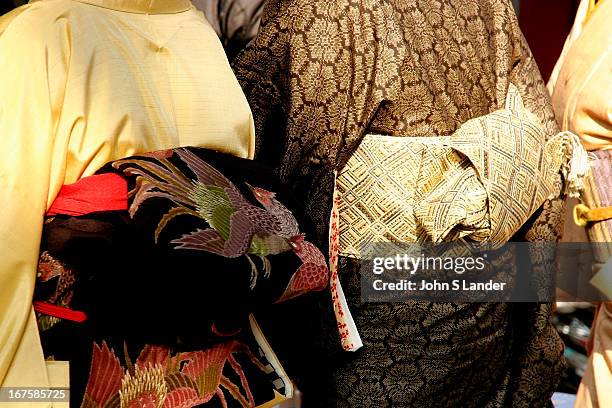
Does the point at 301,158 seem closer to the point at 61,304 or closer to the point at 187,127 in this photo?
the point at 187,127

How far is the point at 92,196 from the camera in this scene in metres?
1.59

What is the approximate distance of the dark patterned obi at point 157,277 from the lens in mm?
1565

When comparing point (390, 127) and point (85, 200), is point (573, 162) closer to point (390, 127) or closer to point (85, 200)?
point (390, 127)

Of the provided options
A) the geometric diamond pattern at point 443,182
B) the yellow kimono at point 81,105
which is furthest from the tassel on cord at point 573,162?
the yellow kimono at point 81,105

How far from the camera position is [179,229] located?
1591 millimetres

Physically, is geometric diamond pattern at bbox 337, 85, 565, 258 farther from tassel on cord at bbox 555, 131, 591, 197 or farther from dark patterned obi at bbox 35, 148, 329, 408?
dark patterned obi at bbox 35, 148, 329, 408

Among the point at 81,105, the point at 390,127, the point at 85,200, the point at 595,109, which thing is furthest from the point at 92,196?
the point at 595,109

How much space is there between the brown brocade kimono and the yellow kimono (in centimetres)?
24

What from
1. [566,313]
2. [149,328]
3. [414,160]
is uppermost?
[414,160]

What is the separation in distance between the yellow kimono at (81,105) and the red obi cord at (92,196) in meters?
0.02

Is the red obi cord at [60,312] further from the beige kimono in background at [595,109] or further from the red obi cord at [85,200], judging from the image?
the beige kimono in background at [595,109]

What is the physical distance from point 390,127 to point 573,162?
0.49m

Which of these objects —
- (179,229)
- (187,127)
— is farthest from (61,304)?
(187,127)

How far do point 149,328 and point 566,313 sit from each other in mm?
2560
